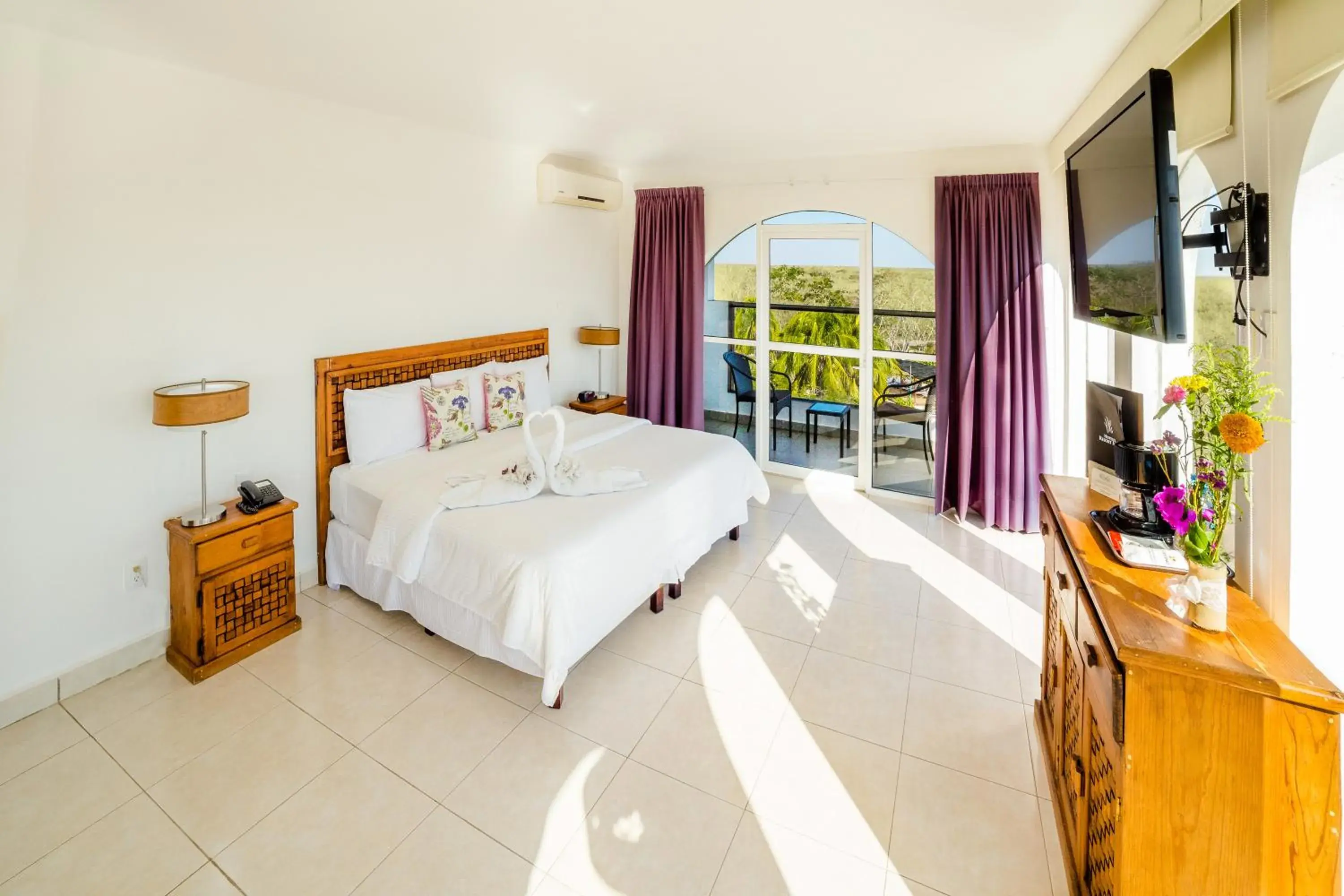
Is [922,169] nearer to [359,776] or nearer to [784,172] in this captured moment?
[784,172]

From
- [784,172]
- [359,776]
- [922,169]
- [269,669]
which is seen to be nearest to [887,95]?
[922,169]

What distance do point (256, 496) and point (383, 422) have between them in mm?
791

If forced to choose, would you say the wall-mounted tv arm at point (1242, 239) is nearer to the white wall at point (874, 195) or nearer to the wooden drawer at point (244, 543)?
the white wall at point (874, 195)

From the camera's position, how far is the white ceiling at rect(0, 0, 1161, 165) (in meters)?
2.25

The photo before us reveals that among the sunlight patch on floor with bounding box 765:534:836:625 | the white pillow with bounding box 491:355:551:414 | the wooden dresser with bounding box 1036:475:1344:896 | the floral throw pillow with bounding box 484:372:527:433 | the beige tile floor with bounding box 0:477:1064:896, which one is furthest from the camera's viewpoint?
the white pillow with bounding box 491:355:551:414

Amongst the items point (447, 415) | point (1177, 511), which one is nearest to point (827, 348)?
point (447, 415)

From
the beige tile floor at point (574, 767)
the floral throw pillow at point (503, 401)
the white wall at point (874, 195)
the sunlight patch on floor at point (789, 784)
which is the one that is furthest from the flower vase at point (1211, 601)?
the floral throw pillow at point (503, 401)

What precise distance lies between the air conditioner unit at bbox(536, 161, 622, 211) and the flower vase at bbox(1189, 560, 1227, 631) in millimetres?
4459

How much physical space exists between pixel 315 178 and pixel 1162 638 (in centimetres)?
392

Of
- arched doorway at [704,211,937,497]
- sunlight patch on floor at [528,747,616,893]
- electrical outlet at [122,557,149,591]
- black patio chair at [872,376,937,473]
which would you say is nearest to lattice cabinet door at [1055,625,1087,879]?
sunlight patch on floor at [528,747,616,893]

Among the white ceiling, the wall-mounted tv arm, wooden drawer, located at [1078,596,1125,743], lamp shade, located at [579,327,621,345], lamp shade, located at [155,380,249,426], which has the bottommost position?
wooden drawer, located at [1078,596,1125,743]

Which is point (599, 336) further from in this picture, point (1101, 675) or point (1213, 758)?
point (1213, 758)

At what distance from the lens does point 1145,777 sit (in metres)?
1.25

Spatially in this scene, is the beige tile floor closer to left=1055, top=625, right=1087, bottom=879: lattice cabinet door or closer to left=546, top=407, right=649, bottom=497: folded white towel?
Answer: left=1055, top=625, right=1087, bottom=879: lattice cabinet door
